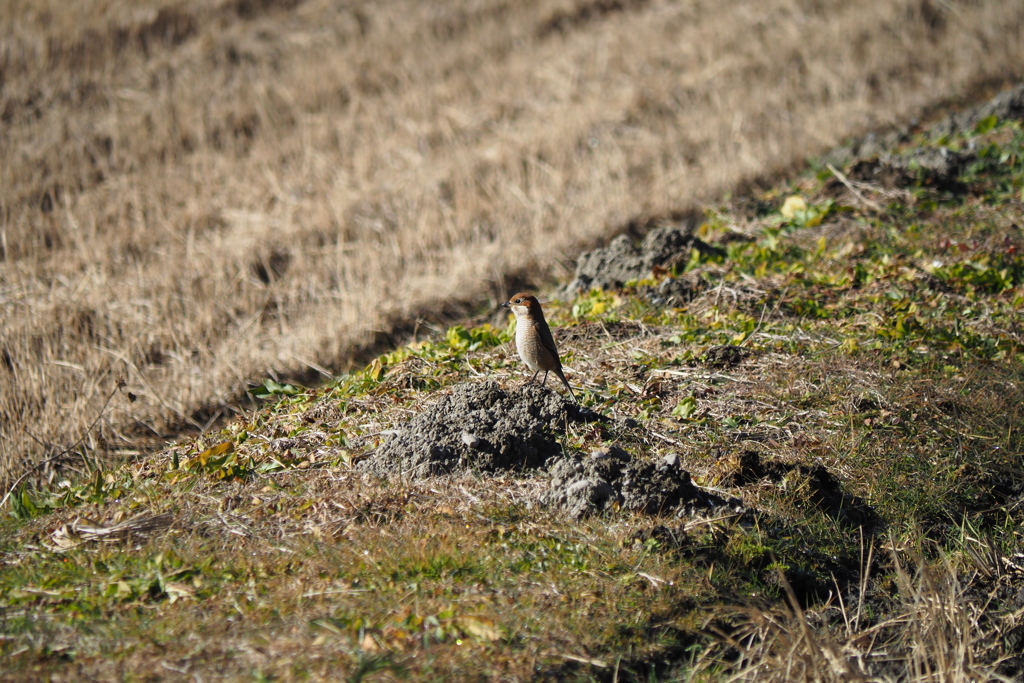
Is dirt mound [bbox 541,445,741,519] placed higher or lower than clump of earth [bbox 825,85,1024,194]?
higher

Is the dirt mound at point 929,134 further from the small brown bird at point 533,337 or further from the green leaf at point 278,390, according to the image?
the green leaf at point 278,390

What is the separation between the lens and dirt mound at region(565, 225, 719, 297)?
7.43m

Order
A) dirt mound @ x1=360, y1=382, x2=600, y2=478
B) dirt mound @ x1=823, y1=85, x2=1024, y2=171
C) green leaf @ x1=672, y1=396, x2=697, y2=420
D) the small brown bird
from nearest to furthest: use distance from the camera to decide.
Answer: dirt mound @ x1=360, y1=382, x2=600, y2=478, the small brown bird, green leaf @ x1=672, y1=396, x2=697, y2=420, dirt mound @ x1=823, y1=85, x2=1024, y2=171

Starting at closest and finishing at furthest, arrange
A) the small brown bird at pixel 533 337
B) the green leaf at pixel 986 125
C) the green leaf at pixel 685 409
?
the small brown bird at pixel 533 337 → the green leaf at pixel 685 409 → the green leaf at pixel 986 125

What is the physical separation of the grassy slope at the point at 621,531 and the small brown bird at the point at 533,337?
49cm

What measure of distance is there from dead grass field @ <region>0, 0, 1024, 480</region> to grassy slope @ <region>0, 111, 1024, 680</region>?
1.58 metres

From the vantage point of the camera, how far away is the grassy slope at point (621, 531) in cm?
351

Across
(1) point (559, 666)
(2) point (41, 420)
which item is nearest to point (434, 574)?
(1) point (559, 666)

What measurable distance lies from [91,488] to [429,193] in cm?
576

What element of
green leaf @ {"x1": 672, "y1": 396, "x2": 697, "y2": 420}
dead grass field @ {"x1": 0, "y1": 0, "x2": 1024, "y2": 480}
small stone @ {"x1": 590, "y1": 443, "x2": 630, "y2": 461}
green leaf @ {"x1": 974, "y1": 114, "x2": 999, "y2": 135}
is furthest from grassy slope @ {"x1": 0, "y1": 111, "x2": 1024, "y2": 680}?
green leaf @ {"x1": 974, "y1": 114, "x2": 999, "y2": 135}

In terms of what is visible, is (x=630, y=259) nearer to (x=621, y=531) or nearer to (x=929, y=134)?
(x=621, y=531)

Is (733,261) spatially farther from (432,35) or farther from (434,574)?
(432,35)

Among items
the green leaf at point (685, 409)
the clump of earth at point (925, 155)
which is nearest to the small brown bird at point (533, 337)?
the green leaf at point (685, 409)

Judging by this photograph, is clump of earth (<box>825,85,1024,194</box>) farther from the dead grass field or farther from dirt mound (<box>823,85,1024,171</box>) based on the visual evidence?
the dead grass field
